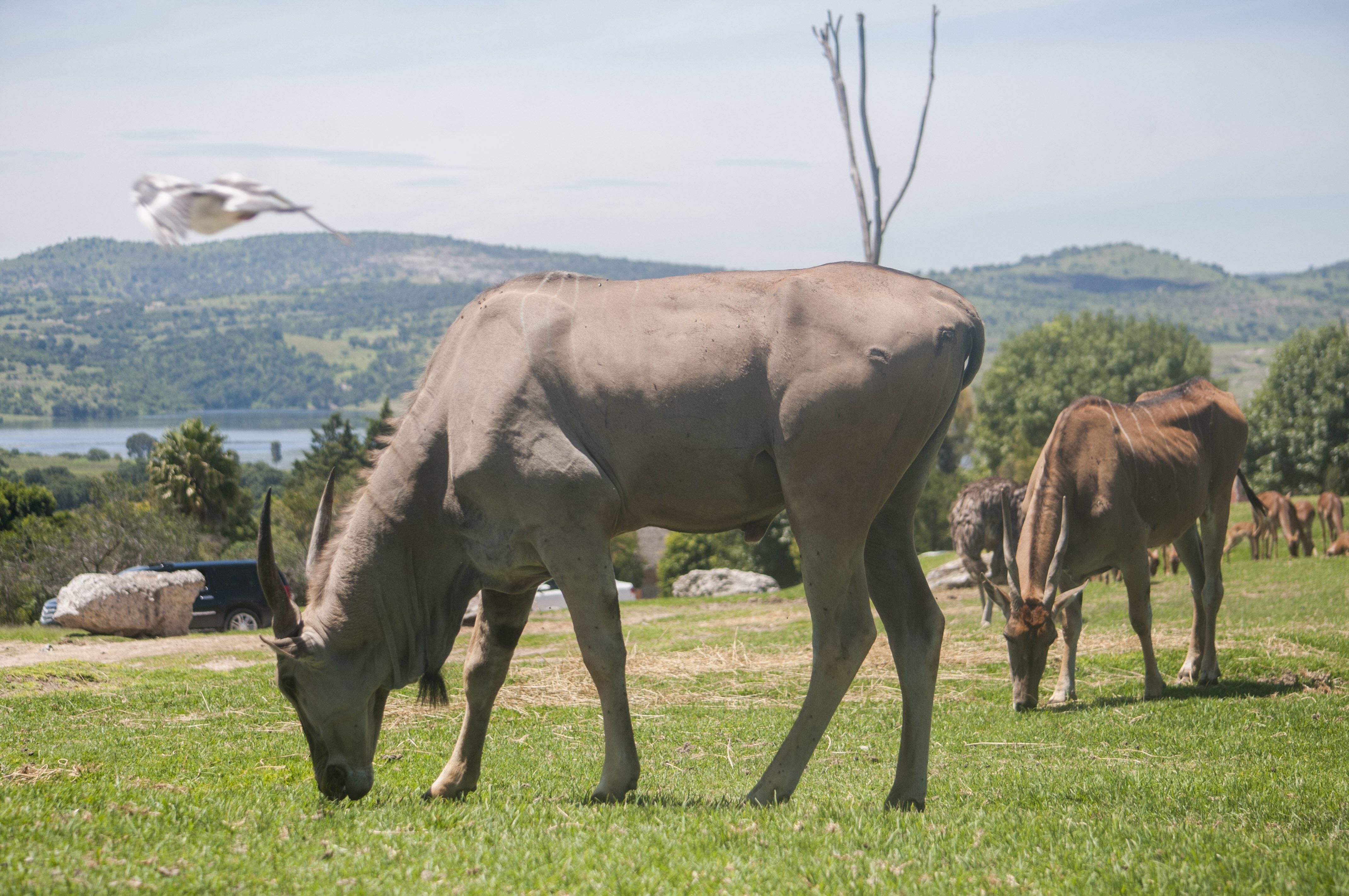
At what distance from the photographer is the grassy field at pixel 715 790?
4.22m

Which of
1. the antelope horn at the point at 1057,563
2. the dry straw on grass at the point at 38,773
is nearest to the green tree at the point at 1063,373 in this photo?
the antelope horn at the point at 1057,563

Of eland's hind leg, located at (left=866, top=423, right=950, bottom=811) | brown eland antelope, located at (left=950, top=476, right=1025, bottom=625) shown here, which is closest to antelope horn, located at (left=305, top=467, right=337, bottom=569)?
eland's hind leg, located at (left=866, top=423, right=950, bottom=811)

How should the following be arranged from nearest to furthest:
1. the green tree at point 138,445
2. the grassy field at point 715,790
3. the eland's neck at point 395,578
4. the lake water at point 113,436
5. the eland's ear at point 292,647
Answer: the grassy field at point 715,790
the eland's ear at point 292,647
the eland's neck at point 395,578
the green tree at point 138,445
the lake water at point 113,436

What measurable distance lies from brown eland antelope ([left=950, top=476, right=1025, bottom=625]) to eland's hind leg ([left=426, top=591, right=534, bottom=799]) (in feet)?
46.0

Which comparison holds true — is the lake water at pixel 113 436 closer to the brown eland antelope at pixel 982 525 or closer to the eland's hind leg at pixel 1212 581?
the brown eland antelope at pixel 982 525

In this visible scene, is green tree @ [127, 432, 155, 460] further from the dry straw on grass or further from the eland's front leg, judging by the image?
the eland's front leg

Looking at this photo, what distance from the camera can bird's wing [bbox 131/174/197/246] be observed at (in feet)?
14.5

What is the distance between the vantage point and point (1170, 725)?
28.9 feet

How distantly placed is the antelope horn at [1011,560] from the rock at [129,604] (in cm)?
1885

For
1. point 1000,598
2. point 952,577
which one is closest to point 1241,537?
point 952,577

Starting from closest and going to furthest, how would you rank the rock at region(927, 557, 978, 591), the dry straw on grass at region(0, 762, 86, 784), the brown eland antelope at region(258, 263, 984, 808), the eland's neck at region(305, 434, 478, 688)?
1. the brown eland antelope at region(258, 263, 984, 808)
2. the eland's neck at region(305, 434, 478, 688)
3. the dry straw on grass at region(0, 762, 86, 784)
4. the rock at region(927, 557, 978, 591)

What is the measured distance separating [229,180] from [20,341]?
187 metres

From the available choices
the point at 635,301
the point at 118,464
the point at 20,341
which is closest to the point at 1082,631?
the point at 635,301

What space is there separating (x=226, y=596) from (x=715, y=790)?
22988mm
